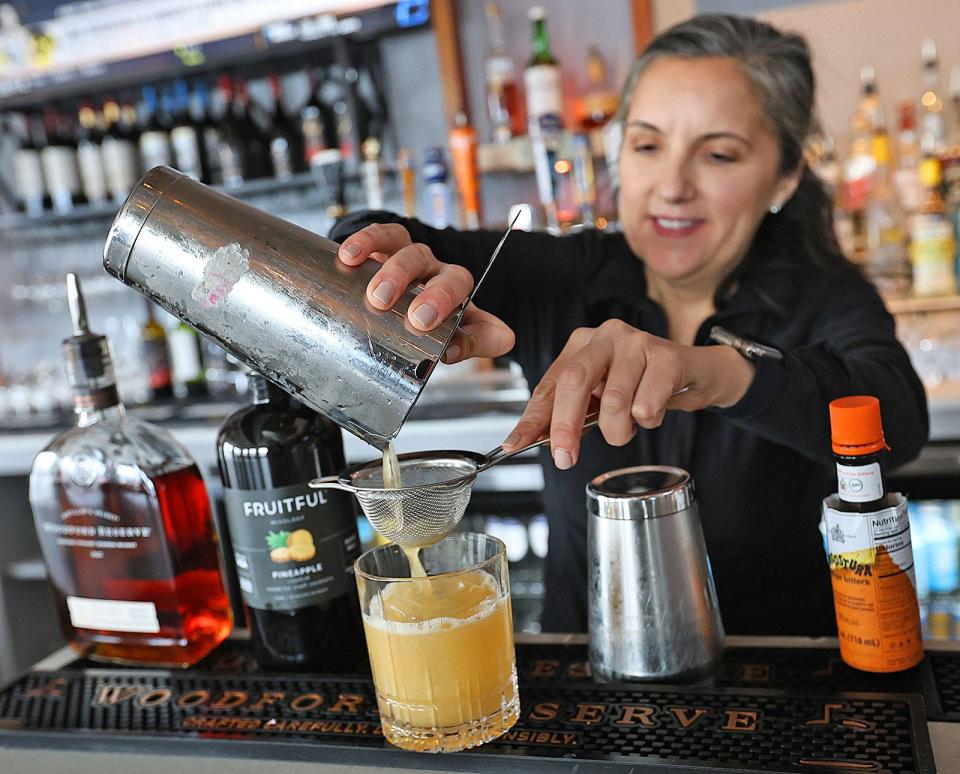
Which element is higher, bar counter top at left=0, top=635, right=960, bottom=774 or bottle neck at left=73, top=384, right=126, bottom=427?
bottle neck at left=73, top=384, right=126, bottom=427

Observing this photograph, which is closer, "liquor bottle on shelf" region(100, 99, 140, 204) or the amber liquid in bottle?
the amber liquid in bottle

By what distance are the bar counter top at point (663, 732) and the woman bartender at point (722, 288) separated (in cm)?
31

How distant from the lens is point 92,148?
3312mm

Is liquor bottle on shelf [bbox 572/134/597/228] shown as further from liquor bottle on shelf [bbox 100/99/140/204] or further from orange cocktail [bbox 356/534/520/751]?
orange cocktail [bbox 356/534/520/751]

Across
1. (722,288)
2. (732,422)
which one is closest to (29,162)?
(722,288)

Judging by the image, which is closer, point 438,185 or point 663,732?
point 663,732

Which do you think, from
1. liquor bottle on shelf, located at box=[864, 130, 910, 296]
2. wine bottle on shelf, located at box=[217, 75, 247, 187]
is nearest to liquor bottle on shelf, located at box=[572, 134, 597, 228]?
liquor bottle on shelf, located at box=[864, 130, 910, 296]

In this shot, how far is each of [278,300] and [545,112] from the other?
2.14m

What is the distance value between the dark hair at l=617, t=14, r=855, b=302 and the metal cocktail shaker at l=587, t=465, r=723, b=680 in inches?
28.4

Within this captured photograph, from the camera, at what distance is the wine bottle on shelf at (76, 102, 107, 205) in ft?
10.9

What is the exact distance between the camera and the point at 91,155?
3305 mm

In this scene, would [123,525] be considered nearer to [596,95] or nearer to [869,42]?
[596,95]

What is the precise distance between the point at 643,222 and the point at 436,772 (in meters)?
0.87

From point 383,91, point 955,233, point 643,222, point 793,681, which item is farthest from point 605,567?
point 383,91
